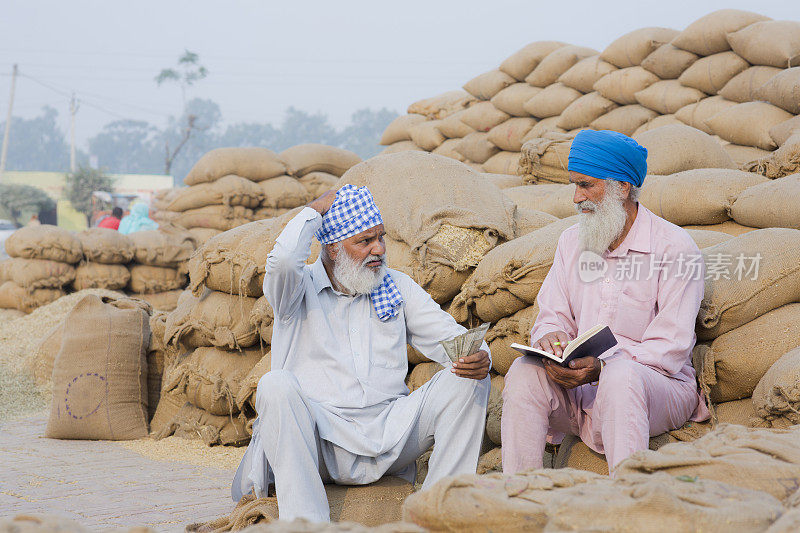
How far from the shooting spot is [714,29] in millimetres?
7008

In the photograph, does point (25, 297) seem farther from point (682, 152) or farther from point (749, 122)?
point (749, 122)

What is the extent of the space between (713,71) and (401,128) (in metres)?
4.60

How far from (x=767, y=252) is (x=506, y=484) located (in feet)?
6.76

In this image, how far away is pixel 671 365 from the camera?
2939 millimetres

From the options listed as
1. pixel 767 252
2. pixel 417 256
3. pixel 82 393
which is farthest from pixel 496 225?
pixel 82 393

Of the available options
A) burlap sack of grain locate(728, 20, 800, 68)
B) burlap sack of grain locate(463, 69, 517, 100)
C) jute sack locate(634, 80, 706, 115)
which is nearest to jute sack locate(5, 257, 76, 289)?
burlap sack of grain locate(463, 69, 517, 100)

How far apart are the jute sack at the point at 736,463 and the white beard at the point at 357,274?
1526mm

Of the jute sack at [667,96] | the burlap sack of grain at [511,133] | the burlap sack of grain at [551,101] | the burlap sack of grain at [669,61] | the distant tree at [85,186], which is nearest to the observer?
the jute sack at [667,96]

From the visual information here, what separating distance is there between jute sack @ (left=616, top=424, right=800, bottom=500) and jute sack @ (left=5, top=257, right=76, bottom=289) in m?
7.83

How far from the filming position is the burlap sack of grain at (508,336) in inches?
145

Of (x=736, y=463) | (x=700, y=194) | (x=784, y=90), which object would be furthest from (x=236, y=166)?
(x=736, y=463)

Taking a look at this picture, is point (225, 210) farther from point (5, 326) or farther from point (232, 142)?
point (232, 142)

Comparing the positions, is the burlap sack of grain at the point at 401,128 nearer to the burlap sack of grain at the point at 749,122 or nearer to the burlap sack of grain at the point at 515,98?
the burlap sack of grain at the point at 515,98

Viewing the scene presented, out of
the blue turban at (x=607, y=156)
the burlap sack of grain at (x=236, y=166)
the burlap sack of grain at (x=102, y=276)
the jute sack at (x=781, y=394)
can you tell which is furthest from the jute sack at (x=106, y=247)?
the jute sack at (x=781, y=394)
